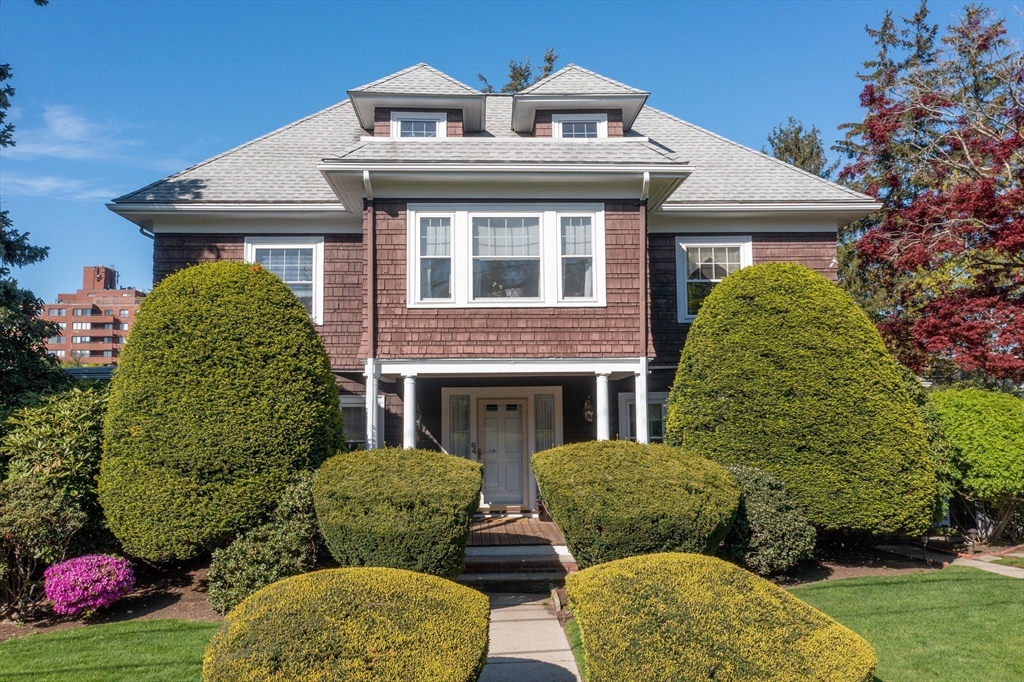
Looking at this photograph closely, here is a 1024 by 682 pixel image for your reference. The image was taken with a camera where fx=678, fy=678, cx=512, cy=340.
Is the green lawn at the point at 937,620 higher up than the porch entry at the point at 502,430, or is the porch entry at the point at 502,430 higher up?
the porch entry at the point at 502,430

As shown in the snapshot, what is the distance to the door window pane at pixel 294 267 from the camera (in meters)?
11.6

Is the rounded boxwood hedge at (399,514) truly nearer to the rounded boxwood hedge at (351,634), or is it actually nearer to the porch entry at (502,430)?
the rounded boxwood hedge at (351,634)

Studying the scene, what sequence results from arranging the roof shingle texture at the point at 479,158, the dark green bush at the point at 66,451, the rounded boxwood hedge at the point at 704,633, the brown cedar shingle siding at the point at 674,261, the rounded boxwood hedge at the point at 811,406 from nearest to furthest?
1. the rounded boxwood hedge at the point at 704,633
2. the dark green bush at the point at 66,451
3. the rounded boxwood hedge at the point at 811,406
4. the roof shingle texture at the point at 479,158
5. the brown cedar shingle siding at the point at 674,261

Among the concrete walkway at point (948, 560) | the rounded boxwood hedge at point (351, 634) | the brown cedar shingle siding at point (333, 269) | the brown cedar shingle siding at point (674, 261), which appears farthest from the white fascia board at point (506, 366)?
the rounded boxwood hedge at point (351, 634)

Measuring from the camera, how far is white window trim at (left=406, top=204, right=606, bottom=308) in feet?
32.8

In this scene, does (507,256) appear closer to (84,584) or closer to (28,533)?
(84,584)

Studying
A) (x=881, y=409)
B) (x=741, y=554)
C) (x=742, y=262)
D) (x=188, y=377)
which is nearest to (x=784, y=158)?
(x=742, y=262)

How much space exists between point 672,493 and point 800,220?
7.27 m

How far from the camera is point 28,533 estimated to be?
7.22 m

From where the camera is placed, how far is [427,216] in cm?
1013

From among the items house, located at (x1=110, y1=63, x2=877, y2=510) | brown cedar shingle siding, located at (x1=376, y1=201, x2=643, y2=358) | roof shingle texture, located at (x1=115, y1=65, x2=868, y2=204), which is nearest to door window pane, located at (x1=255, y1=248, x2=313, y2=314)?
house, located at (x1=110, y1=63, x2=877, y2=510)

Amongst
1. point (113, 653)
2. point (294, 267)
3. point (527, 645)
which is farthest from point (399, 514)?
point (294, 267)

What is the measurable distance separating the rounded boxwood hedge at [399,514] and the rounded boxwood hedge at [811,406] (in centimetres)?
385

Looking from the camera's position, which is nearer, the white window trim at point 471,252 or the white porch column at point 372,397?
the white porch column at point 372,397
